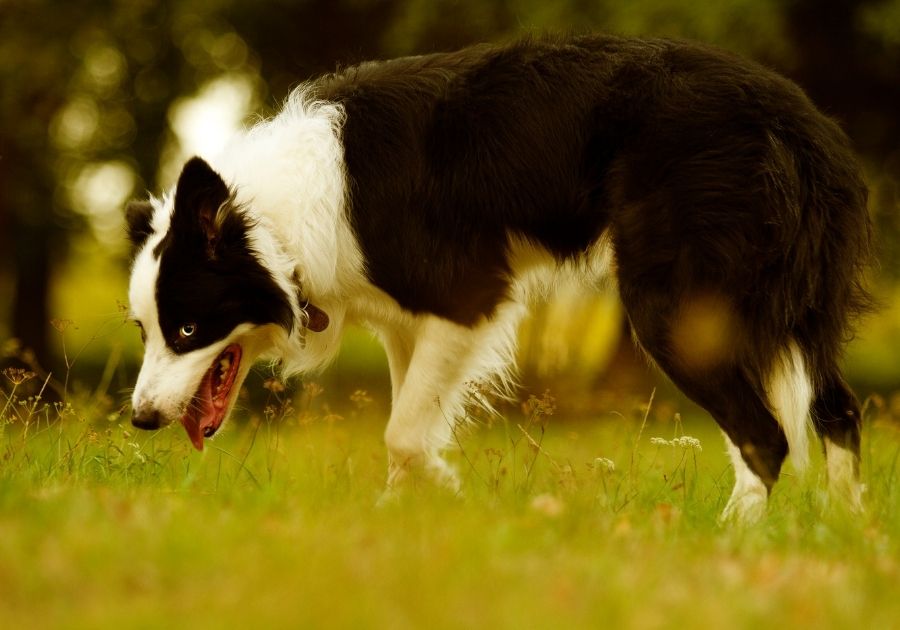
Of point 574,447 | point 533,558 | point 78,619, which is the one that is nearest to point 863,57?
point 574,447

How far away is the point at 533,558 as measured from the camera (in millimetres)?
2980

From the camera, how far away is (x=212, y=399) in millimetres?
4863

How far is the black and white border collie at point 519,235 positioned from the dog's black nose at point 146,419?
0.4 inches

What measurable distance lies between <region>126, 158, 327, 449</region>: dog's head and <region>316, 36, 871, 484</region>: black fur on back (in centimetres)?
51

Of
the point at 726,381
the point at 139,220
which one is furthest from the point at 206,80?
the point at 726,381

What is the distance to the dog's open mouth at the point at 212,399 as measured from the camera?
4.80 meters

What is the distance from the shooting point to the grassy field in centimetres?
241

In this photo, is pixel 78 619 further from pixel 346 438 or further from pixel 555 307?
pixel 555 307

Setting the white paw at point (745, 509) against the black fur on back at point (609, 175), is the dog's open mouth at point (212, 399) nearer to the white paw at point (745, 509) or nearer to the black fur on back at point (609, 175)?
the black fur on back at point (609, 175)

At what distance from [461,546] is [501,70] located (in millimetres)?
2509

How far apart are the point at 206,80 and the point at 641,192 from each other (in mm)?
10162

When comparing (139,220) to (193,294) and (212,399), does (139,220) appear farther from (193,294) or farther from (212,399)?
(212,399)

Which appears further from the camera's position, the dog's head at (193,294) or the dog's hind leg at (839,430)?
the dog's head at (193,294)

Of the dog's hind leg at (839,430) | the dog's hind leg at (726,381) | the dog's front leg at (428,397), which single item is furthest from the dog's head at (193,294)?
the dog's hind leg at (839,430)
